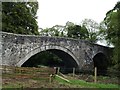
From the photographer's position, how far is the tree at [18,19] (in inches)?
993

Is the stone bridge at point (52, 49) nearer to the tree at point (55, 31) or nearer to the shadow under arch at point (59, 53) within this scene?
the shadow under arch at point (59, 53)

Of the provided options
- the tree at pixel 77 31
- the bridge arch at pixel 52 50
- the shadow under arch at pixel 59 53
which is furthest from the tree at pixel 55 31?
the bridge arch at pixel 52 50

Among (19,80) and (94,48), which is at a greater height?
(94,48)

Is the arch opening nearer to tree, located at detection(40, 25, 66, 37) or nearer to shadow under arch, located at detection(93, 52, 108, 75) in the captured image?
shadow under arch, located at detection(93, 52, 108, 75)

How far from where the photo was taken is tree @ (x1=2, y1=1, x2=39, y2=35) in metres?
25.2

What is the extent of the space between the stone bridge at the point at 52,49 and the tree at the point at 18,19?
164 inches

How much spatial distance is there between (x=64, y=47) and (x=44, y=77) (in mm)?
9807

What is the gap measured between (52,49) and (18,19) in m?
5.53

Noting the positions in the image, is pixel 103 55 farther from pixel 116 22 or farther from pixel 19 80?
pixel 19 80

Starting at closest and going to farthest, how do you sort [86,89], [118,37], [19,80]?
[86,89] < [19,80] < [118,37]

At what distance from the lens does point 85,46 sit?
2519 cm

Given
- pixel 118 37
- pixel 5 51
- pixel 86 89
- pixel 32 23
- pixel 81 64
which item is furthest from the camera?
pixel 32 23

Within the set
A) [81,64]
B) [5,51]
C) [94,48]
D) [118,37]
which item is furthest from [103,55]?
[5,51]

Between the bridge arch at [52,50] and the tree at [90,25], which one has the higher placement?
the tree at [90,25]
